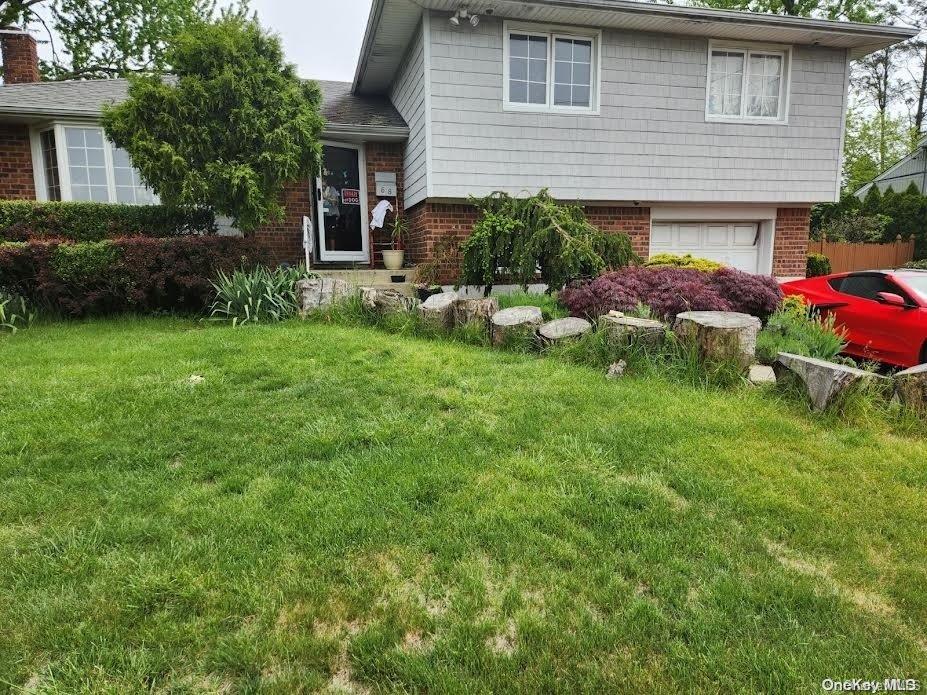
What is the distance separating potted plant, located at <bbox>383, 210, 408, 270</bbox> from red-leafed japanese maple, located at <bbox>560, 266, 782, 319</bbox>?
13.0 feet

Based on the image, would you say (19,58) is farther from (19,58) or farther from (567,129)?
(567,129)

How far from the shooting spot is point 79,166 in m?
9.83

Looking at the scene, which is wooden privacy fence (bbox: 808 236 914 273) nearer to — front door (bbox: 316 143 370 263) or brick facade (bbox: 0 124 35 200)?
front door (bbox: 316 143 370 263)

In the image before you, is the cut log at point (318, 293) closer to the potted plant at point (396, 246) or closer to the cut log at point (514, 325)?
the cut log at point (514, 325)

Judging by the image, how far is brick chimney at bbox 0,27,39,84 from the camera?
11.6 meters

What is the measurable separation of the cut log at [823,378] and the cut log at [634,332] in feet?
3.67

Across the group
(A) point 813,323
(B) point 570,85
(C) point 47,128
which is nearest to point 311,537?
(A) point 813,323

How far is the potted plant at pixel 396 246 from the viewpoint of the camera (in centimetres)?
1004

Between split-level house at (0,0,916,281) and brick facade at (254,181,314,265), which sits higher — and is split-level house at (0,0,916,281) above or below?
above

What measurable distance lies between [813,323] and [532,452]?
4.70 metres

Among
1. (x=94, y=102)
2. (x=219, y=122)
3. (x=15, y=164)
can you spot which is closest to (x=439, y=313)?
(x=219, y=122)

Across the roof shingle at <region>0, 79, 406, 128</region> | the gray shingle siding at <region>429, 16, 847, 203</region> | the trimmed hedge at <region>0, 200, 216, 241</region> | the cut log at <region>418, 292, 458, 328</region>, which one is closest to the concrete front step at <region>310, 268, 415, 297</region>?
the gray shingle siding at <region>429, 16, 847, 203</region>

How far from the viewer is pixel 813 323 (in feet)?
20.8

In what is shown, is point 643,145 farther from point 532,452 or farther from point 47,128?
point 47,128
